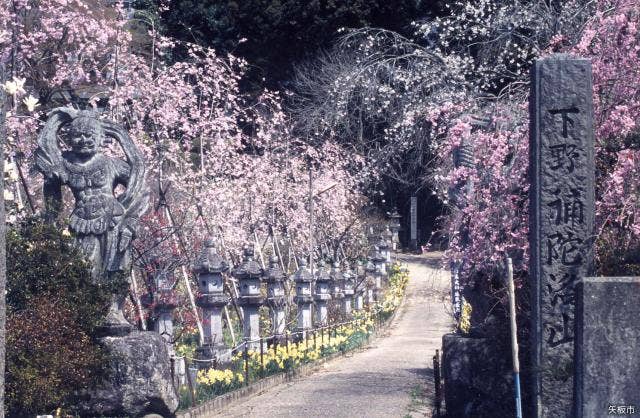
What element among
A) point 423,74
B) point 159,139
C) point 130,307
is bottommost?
point 130,307

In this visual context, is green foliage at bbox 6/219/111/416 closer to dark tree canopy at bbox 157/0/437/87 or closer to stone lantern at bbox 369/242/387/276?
stone lantern at bbox 369/242/387/276

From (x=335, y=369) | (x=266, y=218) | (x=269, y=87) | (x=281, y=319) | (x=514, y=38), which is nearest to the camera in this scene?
(x=335, y=369)

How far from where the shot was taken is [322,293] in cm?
1948

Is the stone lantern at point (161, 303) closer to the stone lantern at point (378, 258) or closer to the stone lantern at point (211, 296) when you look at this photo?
the stone lantern at point (211, 296)

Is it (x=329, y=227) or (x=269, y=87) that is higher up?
(x=269, y=87)

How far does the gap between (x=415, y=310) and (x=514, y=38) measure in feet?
31.7

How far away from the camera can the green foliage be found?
28.5 ft

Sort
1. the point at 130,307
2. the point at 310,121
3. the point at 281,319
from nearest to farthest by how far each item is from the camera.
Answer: the point at 130,307, the point at 281,319, the point at 310,121

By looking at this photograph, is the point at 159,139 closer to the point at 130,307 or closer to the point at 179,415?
the point at 130,307

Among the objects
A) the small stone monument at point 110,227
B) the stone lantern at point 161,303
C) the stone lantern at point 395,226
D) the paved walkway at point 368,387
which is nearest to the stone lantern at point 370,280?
the paved walkway at point 368,387

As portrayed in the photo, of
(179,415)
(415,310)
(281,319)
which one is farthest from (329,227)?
(179,415)

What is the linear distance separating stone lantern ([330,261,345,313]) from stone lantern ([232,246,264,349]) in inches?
202

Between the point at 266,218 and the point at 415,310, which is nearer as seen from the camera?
the point at 266,218

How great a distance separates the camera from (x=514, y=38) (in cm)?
2022
